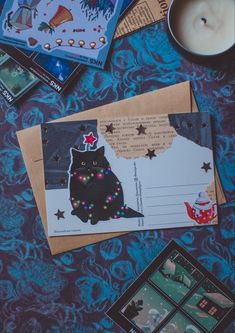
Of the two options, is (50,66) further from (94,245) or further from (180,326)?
(180,326)

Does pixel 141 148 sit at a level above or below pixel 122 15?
below

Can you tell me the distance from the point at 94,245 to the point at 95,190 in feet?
0.25

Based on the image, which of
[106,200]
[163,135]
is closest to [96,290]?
[106,200]

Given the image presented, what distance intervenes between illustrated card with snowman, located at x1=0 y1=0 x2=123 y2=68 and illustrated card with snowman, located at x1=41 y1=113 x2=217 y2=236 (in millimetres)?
108

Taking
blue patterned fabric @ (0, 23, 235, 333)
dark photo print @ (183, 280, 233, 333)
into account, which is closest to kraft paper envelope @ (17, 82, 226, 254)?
blue patterned fabric @ (0, 23, 235, 333)

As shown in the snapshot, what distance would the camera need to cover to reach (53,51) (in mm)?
715

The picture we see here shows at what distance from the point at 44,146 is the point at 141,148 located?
14 centimetres

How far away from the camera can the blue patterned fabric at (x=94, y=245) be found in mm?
700

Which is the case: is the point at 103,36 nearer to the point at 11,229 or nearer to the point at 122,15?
the point at 122,15

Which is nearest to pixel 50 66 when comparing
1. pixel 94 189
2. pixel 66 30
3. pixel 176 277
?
pixel 66 30

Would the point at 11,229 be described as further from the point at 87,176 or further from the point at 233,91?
the point at 233,91

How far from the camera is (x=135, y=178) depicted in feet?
2.31

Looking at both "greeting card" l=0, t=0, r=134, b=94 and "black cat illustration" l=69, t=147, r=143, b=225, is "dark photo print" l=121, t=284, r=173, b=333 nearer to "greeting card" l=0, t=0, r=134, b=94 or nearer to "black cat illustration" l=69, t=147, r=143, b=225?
"black cat illustration" l=69, t=147, r=143, b=225

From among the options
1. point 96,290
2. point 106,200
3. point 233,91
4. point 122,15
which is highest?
point 122,15
